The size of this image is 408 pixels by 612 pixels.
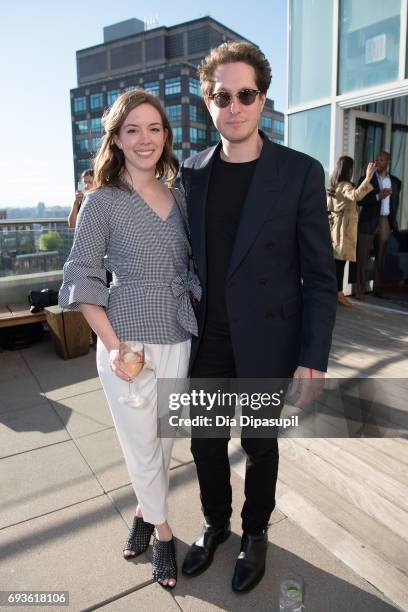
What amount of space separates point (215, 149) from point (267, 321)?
750 mm

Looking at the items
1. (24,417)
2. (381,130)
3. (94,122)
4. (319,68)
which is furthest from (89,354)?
(94,122)

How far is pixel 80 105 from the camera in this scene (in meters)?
81.6

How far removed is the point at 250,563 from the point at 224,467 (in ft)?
1.31

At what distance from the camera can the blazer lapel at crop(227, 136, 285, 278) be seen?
1683mm

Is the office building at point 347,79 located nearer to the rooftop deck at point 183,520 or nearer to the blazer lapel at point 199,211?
the rooftop deck at point 183,520

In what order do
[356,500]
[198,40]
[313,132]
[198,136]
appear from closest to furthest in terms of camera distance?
1. [356,500]
2. [313,132]
3. [198,136]
4. [198,40]

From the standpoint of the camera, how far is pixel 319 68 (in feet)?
22.1

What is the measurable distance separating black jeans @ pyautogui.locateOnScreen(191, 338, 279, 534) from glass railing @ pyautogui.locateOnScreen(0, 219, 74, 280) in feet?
15.4

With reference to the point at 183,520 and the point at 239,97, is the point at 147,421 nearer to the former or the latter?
the point at 183,520

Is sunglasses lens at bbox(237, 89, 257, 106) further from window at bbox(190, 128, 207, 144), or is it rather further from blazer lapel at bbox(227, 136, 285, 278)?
window at bbox(190, 128, 207, 144)

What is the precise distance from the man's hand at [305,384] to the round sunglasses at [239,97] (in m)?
1.01

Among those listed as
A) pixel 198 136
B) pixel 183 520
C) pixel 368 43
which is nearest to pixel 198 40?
pixel 198 136

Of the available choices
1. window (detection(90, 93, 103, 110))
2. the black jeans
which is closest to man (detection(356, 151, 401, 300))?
the black jeans

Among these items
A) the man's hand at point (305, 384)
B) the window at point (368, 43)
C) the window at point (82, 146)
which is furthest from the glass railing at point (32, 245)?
the window at point (82, 146)
